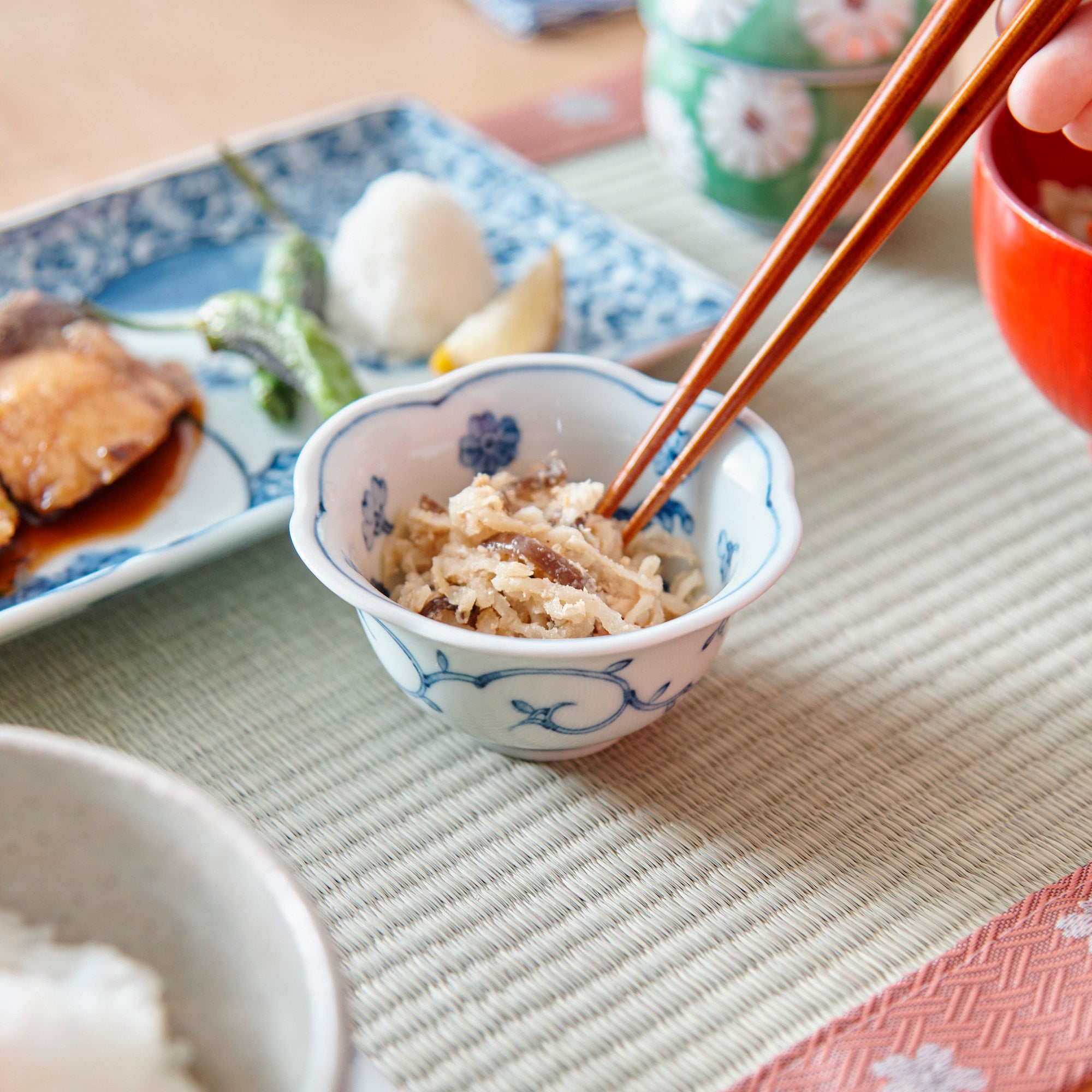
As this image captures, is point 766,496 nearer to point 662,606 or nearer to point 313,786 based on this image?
point 662,606

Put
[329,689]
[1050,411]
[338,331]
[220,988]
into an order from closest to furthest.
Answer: [220,988] → [329,689] → [1050,411] → [338,331]

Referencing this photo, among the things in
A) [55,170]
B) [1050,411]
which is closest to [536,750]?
[1050,411]

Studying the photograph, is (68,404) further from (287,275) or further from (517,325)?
(517,325)

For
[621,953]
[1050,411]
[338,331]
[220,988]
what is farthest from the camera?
[338,331]

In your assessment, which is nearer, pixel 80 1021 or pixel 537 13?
pixel 80 1021

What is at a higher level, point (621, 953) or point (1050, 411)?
point (1050, 411)

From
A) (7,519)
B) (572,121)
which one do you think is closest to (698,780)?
(7,519)
